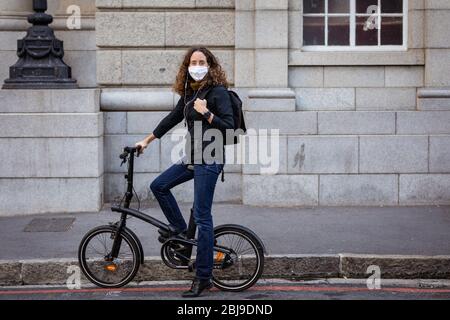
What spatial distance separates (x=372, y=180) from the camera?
12.3 m

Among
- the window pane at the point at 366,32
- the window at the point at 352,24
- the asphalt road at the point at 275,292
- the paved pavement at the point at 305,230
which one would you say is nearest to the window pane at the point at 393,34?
the window at the point at 352,24

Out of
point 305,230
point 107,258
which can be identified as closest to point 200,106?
point 107,258

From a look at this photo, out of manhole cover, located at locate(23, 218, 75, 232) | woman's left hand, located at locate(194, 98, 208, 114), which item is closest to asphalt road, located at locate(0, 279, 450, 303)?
woman's left hand, located at locate(194, 98, 208, 114)

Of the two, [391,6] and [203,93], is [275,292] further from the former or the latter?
[391,6]

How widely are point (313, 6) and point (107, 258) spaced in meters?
5.80

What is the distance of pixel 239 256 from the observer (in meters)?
8.23

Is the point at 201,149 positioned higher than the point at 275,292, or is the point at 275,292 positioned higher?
the point at 201,149

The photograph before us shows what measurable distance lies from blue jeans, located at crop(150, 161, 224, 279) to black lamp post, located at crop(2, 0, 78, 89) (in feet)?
14.1

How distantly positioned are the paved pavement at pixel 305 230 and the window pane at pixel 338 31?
2.33 meters

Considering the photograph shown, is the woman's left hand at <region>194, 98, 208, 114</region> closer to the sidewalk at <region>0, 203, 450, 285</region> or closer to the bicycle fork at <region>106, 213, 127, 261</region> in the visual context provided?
the bicycle fork at <region>106, 213, 127, 261</region>

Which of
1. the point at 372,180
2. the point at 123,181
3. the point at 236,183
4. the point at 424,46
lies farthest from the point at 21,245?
the point at 424,46

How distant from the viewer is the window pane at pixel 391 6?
12727mm
